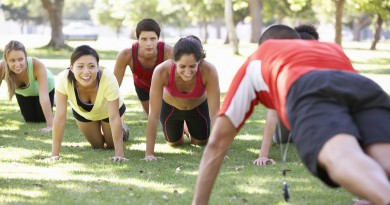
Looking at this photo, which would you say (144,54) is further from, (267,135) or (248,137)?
(267,135)

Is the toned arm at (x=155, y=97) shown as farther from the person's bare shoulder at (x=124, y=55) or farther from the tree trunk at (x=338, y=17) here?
the tree trunk at (x=338, y=17)

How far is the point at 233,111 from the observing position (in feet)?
12.5

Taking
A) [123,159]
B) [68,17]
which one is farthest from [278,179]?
[68,17]

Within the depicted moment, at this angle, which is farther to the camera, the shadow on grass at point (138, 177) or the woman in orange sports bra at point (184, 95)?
the woman in orange sports bra at point (184, 95)

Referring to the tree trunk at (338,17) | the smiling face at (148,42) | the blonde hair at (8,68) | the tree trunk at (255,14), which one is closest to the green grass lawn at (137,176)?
the blonde hair at (8,68)

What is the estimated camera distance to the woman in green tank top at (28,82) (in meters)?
8.71

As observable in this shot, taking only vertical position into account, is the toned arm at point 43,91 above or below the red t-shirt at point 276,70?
below

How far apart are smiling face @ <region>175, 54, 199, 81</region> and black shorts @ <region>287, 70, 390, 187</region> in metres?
2.80

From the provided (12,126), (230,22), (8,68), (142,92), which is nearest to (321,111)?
(142,92)

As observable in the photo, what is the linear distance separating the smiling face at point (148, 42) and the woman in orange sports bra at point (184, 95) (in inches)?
34.5

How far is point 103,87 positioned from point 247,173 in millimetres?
1908

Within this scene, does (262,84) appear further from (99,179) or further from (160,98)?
(160,98)

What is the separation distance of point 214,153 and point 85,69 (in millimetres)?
2989

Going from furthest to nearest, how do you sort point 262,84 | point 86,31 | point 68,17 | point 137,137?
point 68,17 < point 86,31 < point 137,137 < point 262,84
